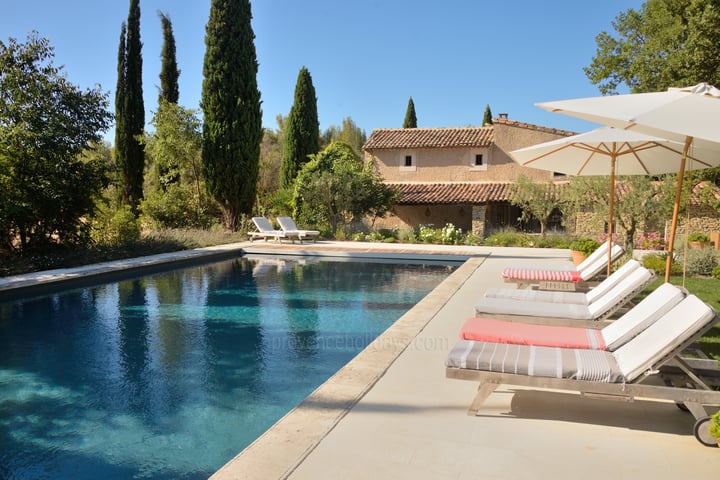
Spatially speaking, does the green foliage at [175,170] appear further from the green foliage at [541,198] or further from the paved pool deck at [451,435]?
the paved pool deck at [451,435]

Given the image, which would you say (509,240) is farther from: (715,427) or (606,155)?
(715,427)

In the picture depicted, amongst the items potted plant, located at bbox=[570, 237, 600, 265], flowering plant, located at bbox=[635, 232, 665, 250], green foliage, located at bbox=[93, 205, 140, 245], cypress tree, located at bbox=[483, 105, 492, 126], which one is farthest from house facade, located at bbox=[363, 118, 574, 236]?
cypress tree, located at bbox=[483, 105, 492, 126]

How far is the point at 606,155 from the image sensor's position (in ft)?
26.8

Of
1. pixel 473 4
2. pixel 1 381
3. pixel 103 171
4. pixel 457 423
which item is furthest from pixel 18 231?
pixel 473 4

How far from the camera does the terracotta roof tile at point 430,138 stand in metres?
27.0

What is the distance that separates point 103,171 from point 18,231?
2.38 meters

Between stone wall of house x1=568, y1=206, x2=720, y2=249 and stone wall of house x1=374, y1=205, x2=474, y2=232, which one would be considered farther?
stone wall of house x1=374, y1=205, x2=474, y2=232

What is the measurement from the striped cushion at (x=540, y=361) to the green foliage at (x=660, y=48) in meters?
15.7

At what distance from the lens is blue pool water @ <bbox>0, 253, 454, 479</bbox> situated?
413cm

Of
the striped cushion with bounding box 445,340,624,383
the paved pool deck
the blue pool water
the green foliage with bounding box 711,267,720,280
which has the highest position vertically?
the striped cushion with bounding box 445,340,624,383

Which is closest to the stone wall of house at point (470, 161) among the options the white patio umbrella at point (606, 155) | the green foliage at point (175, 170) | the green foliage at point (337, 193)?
the green foliage at point (337, 193)

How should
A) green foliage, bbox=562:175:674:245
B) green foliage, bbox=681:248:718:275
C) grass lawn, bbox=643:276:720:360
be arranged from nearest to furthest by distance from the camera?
grass lawn, bbox=643:276:720:360
green foliage, bbox=681:248:718:275
green foliage, bbox=562:175:674:245

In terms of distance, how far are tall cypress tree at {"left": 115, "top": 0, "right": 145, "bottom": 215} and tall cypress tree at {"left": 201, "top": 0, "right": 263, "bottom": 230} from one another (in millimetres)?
3577

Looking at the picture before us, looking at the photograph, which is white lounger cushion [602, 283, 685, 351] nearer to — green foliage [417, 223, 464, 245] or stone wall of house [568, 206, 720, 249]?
green foliage [417, 223, 464, 245]
